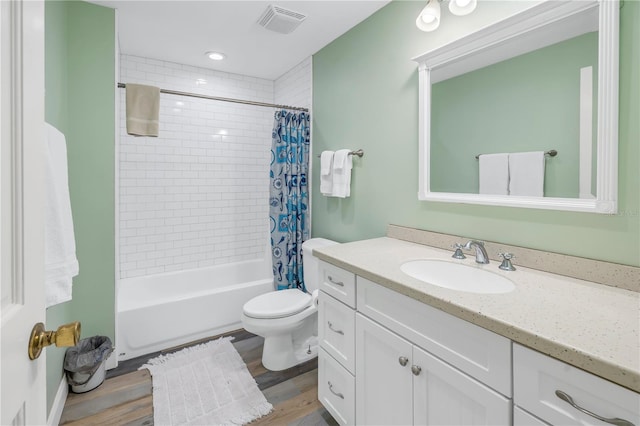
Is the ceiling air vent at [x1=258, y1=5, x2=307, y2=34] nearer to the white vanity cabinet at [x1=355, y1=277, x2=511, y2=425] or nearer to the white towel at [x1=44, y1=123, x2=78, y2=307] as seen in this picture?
the white towel at [x1=44, y1=123, x2=78, y2=307]

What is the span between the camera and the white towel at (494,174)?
4.55 feet

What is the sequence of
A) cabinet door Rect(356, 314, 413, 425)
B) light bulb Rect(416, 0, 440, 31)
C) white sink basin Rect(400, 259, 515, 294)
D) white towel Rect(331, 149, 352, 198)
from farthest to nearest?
white towel Rect(331, 149, 352, 198), light bulb Rect(416, 0, 440, 31), white sink basin Rect(400, 259, 515, 294), cabinet door Rect(356, 314, 413, 425)

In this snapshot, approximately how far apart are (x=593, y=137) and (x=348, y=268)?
1.04 metres

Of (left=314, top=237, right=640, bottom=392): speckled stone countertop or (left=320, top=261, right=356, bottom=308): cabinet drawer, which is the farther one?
(left=320, top=261, right=356, bottom=308): cabinet drawer

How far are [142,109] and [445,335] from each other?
7.37 ft

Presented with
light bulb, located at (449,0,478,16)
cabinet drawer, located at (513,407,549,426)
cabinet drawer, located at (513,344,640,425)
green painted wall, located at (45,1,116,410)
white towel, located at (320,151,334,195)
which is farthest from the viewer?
white towel, located at (320,151,334,195)

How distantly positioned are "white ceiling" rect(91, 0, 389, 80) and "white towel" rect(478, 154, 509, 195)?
1.23m

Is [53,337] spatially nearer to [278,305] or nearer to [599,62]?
[278,305]

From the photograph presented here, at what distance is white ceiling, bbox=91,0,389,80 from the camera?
1.98m

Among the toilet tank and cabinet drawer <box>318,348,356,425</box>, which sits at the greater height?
the toilet tank

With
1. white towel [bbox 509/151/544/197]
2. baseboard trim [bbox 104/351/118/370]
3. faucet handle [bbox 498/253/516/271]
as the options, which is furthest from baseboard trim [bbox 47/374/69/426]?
white towel [bbox 509/151/544/197]

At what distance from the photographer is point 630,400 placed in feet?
2.02

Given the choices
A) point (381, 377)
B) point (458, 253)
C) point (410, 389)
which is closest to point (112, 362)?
point (381, 377)

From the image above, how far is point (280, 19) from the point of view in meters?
2.08
